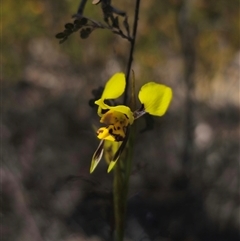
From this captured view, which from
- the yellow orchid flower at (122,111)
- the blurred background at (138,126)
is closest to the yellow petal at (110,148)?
the yellow orchid flower at (122,111)

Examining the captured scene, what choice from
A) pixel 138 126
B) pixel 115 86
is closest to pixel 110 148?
pixel 115 86

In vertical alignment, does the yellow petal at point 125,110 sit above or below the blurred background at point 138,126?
above

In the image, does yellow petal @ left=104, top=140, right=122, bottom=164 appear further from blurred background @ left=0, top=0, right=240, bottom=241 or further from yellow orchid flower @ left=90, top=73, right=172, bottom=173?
blurred background @ left=0, top=0, right=240, bottom=241

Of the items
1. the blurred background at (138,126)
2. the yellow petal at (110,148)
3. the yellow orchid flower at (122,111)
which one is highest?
the yellow orchid flower at (122,111)

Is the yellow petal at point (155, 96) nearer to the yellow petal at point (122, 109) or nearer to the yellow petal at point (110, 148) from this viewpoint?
the yellow petal at point (122, 109)

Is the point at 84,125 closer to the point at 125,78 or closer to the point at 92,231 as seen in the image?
the point at 92,231

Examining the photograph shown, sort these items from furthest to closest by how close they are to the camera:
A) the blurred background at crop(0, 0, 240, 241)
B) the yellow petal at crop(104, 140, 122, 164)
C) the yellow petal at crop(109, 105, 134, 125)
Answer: the blurred background at crop(0, 0, 240, 241) → the yellow petal at crop(104, 140, 122, 164) → the yellow petal at crop(109, 105, 134, 125)

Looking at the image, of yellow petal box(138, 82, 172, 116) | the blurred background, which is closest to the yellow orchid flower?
yellow petal box(138, 82, 172, 116)
